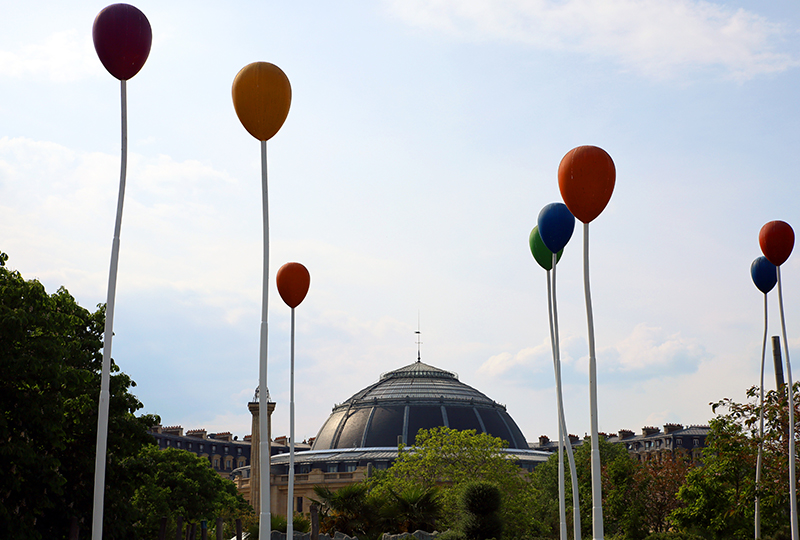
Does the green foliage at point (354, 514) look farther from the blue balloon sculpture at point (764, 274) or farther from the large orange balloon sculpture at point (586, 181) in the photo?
the large orange balloon sculpture at point (586, 181)

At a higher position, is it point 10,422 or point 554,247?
point 554,247

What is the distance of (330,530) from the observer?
33.8 meters

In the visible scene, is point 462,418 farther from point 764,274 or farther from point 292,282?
point 292,282

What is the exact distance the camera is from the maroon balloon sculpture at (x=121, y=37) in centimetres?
1644

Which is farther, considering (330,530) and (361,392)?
(361,392)

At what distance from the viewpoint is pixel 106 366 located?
16.5 metres

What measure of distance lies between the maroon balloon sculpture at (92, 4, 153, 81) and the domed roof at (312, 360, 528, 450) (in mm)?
80302

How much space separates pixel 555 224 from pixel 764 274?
9.69m

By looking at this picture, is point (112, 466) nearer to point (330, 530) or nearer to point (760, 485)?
point (330, 530)

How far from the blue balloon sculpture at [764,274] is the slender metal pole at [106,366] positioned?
1943 centimetres

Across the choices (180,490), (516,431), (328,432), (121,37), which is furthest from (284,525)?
(516,431)

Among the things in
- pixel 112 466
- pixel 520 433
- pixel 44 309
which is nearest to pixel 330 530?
pixel 112 466

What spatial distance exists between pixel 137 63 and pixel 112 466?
15.7m

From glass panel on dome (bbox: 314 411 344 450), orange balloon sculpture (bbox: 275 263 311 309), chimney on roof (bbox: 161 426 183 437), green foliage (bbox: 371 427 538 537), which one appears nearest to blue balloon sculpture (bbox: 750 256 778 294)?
orange balloon sculpture (bbox: 275 263 311 309)
